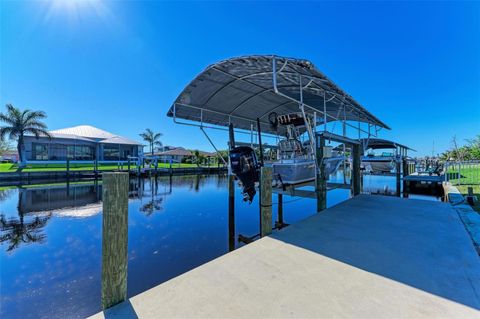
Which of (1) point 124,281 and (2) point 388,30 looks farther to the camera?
(2) point 388,30

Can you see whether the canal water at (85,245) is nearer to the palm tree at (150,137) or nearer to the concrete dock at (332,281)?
the concrete dock at (332,281)

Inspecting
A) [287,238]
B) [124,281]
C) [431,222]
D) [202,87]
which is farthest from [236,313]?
[202,87]

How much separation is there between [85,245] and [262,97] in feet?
22.7

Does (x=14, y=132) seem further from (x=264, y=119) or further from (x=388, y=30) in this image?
(x=388, y=30)

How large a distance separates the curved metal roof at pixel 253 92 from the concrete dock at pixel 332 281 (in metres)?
2.83

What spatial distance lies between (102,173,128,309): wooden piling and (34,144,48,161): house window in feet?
118

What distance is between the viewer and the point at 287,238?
341 centimetres

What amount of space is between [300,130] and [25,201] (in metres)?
14.8

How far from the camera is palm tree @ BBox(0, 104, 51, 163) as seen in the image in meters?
24.1

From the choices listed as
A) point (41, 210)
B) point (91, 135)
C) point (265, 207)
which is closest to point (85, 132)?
point (91, 135)

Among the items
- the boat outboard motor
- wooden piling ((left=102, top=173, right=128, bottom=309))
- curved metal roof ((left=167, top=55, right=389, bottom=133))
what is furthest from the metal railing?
wooden piling ((left=102, top=173, right=128, bottom=309))

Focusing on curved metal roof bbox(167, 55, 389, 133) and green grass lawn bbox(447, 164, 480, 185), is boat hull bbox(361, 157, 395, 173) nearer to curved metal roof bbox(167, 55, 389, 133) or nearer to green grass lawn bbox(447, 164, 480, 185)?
green grass lawn bbox(447, 164, 480, 185)

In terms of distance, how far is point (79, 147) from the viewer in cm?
3136

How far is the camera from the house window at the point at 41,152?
28.0 metres
